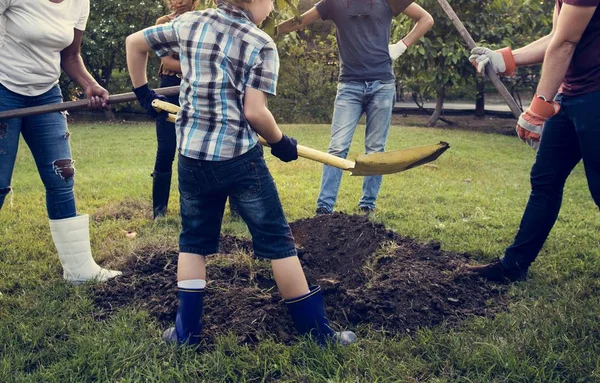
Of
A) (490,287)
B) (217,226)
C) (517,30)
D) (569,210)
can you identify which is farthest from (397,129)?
(217,226)

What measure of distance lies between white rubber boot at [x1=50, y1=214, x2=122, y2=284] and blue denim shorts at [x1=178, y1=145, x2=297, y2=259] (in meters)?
1.09

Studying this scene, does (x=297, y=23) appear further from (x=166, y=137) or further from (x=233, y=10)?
(x=233, y=10)

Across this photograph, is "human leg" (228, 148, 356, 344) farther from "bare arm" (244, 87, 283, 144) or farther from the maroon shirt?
the maroon shirt

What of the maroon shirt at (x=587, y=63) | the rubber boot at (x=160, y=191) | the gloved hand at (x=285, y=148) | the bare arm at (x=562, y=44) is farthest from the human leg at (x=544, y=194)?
the rubber boot at (x=160, y=191)

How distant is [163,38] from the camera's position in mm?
2656

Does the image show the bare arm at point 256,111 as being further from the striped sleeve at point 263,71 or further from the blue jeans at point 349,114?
the blue jeans at point 349,114

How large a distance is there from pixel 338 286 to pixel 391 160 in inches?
29.0

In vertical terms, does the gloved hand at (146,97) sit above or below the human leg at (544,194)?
above

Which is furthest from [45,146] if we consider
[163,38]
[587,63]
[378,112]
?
[587,63]

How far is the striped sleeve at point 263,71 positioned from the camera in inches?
97.1

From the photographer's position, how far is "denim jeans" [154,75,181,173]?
4695 mm

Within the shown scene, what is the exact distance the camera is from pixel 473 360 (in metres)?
2.62

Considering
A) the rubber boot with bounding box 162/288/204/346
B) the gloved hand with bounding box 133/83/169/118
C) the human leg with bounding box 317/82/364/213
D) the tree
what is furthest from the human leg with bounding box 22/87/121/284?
the tree

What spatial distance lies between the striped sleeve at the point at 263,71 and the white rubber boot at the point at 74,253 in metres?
1.72
